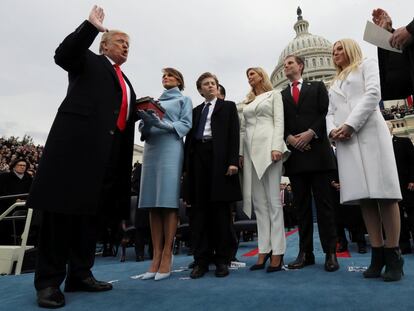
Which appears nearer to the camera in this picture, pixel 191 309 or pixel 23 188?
pixel 191 309

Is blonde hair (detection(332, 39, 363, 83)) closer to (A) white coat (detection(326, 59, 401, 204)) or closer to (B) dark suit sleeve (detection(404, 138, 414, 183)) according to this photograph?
(A) white coat (detection(326, 59, 401, 204))

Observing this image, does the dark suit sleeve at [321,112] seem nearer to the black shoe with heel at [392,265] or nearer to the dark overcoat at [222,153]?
the dark overcoat at [222,153]

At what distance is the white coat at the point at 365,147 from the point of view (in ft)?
6.27

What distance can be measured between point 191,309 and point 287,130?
5.49 feet

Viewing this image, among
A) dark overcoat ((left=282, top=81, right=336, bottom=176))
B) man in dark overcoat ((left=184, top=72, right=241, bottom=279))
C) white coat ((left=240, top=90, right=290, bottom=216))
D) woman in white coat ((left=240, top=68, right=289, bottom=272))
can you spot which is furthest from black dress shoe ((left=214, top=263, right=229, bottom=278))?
dark overcoat ((left=282, top=81, right=336, bottom=176))

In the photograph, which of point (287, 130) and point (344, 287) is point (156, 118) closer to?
point (287, 130)

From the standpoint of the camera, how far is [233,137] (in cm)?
248

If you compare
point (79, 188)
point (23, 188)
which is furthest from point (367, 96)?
point (23, 188)

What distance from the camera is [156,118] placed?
2.21m

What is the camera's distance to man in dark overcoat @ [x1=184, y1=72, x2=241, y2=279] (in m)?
2.34

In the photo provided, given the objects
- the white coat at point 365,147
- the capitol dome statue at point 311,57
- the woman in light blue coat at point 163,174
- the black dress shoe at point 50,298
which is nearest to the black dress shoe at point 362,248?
the white coat at point 365,147

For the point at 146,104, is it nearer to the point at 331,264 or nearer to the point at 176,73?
the point at 176,73

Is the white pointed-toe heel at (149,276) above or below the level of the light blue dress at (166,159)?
below

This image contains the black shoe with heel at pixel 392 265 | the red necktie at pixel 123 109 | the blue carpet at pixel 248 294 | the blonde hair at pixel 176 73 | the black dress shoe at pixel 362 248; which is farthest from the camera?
the black dress shoe at pixel 362 248
